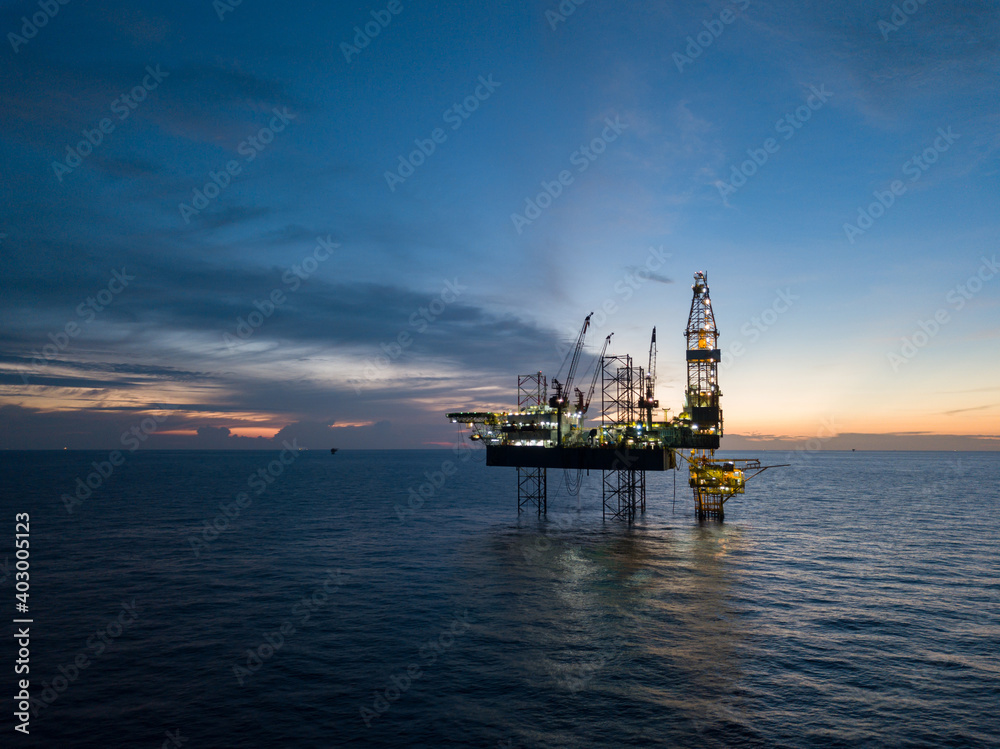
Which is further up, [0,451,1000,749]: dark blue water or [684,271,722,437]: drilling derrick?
[684,271,722,437]: drilling derrick

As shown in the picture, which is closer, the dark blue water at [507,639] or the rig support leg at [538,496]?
the dark blue water at [507,639]

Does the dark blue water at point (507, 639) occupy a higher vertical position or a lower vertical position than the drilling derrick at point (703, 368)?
lower

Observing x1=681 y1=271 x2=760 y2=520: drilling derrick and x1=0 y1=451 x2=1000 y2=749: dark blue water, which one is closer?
x1=0 y1=451 x2=1000 y2=749: dark blue water

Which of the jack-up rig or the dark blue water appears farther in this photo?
the jack-up rig

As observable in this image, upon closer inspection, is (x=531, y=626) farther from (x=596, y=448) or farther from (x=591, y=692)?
(x=596, y=448)

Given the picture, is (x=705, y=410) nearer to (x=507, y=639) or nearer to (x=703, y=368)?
(x=703, y=368)

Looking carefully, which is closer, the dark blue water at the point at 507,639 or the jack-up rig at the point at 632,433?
the dark blue water at the point at 507,639

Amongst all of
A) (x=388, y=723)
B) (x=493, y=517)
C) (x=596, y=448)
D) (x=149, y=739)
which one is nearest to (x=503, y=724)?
(x=388, y=723)

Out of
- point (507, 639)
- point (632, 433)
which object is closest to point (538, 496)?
point (632, 433)
